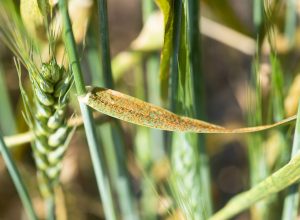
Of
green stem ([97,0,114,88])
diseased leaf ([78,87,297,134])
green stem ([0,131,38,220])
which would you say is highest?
green stem ([97,0,114,88])

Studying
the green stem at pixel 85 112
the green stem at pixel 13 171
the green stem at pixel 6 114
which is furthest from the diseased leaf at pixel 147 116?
the green stem at pixel 6 114

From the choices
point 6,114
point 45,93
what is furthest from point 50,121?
point 6,114

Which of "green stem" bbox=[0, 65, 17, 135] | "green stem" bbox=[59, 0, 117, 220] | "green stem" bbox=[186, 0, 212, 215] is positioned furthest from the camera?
"green stem" bbox=[0, 65, 17, 135]

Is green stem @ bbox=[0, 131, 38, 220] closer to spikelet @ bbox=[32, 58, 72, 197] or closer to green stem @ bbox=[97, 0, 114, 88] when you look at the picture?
spikelet @ bbox=[32, 58, 72, 197]

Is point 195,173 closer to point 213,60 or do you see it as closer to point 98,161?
point 98,161

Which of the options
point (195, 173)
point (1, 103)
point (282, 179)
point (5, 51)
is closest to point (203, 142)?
point (195, 173)

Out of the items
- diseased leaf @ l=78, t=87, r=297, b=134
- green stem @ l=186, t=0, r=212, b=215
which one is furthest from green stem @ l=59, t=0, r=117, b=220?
green stem @ l=186, t=0, r=212, b=215

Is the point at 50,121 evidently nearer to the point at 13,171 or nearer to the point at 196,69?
the point at 13,171

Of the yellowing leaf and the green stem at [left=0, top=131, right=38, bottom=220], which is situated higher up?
the yellowing leaf
